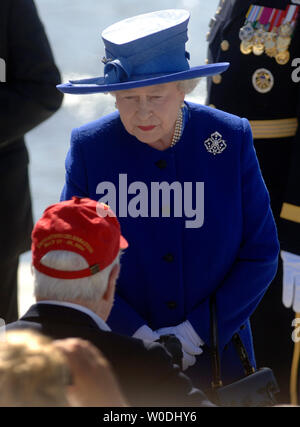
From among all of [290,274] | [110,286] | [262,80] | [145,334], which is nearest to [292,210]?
[290,274]

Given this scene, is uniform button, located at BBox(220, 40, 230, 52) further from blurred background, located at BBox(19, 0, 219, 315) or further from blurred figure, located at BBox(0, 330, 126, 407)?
blurred figure, located at BBox(0, 330, 126, 407)

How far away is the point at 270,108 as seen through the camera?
4520 mm

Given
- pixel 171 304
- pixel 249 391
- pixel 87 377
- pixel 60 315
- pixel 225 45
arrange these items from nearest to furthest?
pixel 87 377
pixel 60 315
pixel 249 391
pixel 171 304
pixel 225 45

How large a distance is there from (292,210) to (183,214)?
82 cm

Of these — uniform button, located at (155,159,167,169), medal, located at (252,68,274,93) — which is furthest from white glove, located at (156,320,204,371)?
medal, located at (252,68,274,93)

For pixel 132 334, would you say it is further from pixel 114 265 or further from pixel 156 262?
pixel 114 265

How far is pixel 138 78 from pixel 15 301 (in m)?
1.47

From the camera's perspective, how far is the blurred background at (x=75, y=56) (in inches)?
294

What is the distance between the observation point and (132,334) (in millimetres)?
3596

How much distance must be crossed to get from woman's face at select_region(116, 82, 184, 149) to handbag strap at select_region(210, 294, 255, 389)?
61 cm

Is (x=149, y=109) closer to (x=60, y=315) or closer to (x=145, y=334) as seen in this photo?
(x=145, y=334)

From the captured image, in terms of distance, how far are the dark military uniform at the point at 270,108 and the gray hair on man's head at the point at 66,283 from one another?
157 cm
